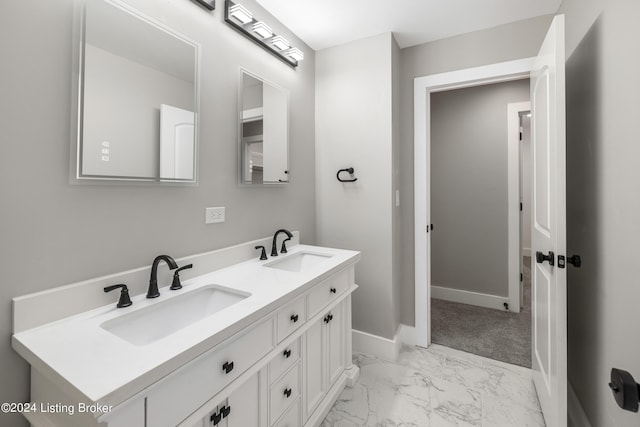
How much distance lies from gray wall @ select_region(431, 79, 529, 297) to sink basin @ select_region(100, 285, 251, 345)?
2.81 m

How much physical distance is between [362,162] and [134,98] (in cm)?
153

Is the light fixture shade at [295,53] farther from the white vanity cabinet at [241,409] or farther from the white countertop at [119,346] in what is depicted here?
the white vanity cabinet at [241,409]

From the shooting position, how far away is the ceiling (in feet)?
5.98

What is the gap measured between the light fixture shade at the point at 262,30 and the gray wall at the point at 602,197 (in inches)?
62.9

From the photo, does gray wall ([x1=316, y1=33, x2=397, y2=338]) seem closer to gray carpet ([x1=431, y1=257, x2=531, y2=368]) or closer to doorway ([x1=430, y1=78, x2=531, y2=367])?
gray carpet ([x1=431, y1=257, x2=531, y2=368])

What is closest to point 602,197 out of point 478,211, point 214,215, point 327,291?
point 327,291

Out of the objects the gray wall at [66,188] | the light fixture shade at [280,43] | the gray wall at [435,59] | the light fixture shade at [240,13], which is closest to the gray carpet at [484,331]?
the gray wall at [435,59]

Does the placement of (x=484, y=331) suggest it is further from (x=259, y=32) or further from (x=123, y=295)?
(x=259, y=32)

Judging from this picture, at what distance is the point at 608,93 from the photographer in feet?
3.79

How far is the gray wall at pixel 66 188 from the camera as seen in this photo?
87cm

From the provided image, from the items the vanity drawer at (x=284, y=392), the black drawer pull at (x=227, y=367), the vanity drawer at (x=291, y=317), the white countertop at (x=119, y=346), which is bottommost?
the vanity drawer at (x=284, y=392)

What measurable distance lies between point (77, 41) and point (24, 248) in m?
0.72

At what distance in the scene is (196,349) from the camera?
786 millimetres

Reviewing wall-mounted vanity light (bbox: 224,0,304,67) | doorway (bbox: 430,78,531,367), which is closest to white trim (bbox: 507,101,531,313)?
doorway (bbox: 430,78,531,367)
